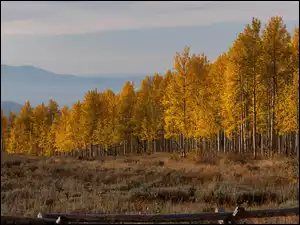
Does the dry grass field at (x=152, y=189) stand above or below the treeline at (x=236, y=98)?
below

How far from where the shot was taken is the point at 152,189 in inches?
575

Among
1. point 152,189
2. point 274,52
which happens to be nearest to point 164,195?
point 152,189

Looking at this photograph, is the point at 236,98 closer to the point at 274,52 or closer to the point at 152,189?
the point at 274,52

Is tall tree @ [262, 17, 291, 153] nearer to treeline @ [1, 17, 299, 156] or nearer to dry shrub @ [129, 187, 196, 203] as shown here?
treeline @ [1, 17, 299, 156]

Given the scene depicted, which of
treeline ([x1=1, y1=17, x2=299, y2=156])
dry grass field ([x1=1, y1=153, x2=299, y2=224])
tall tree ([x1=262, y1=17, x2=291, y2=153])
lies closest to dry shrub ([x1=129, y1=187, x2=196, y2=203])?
dry grass field ([x1=1, y1=153, x2=299, y2=224])

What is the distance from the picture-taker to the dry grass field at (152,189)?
11.1m

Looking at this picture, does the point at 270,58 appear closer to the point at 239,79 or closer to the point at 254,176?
the point at 239,79

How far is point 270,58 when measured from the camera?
110ft

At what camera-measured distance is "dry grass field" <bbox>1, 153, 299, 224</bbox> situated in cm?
1114

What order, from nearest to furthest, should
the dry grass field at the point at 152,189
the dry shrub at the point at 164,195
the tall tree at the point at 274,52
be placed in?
the dry grass field at the point at 152,189
the dry shrub at the point at 164,195
the tall tree at the point at 274,52

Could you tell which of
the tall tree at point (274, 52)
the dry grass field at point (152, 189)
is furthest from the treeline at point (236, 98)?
the dry grass field at point (152, 189)

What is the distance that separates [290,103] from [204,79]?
8415 millimetres

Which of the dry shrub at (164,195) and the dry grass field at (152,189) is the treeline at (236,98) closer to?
Answer: the dry grass field at (152,189)

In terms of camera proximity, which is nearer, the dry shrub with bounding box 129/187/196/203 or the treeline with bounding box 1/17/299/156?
the dry shrub with bounding box 129/187/196/203
